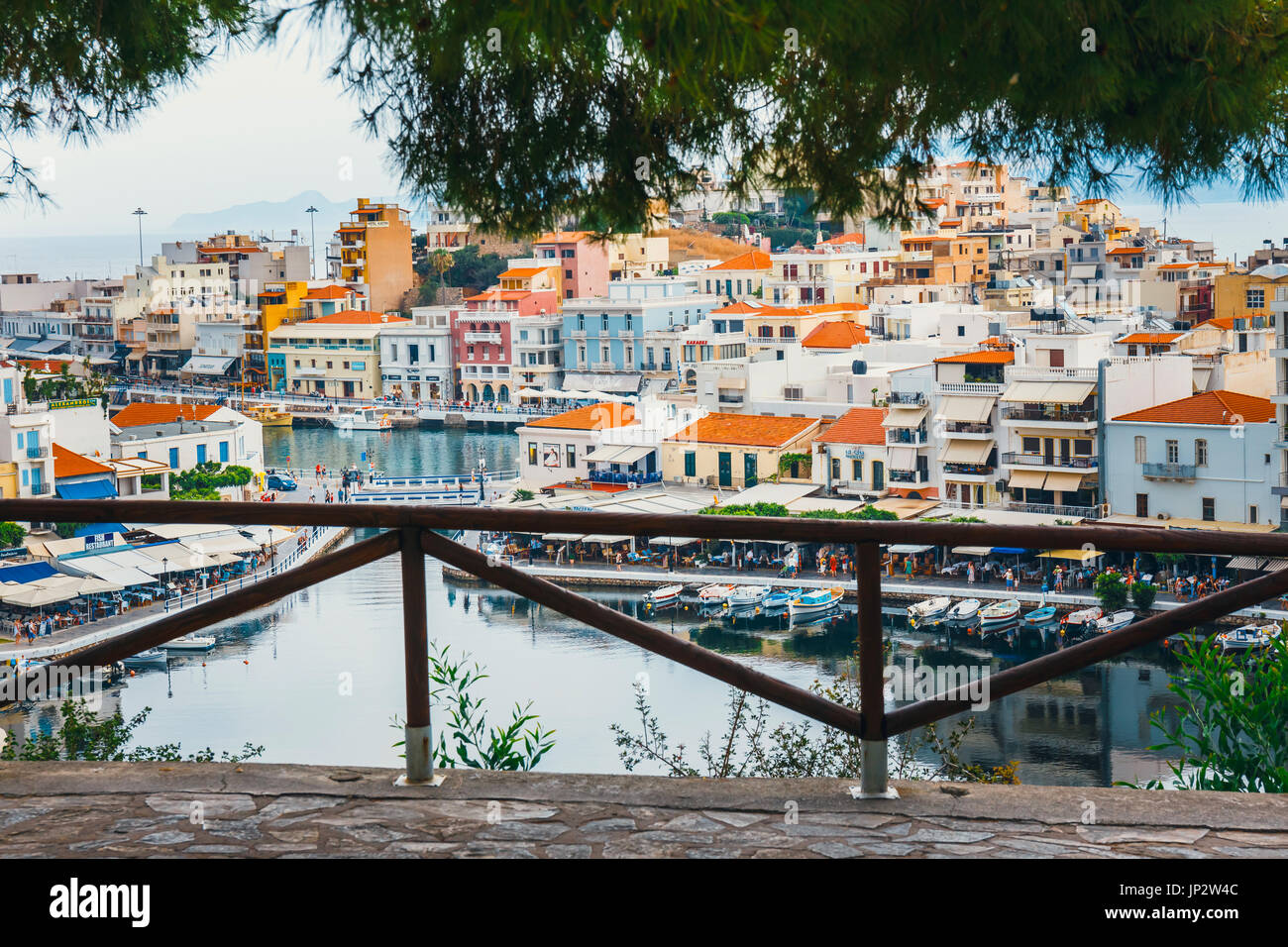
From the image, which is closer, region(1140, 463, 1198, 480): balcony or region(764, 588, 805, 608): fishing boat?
region(764, 588, 805, 608): fishing boat

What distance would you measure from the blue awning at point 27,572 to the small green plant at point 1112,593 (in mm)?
11544

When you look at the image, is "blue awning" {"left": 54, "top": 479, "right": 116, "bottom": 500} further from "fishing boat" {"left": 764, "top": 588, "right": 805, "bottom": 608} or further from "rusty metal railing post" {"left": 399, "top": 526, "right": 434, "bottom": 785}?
"rusty metal railing post" {"left": 399, "top": 526, "right": 434, "bottom": 785}

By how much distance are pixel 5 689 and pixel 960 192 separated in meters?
44.2

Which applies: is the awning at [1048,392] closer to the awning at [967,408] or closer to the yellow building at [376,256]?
the awning at [967,408]

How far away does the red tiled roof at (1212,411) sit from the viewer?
15.8m

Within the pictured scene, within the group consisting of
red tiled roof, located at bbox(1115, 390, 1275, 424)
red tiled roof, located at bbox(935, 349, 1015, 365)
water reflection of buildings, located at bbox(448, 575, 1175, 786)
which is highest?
red tiled roof, located at bbox(935, 349, 1015, 365)

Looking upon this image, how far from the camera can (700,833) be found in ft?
4.77

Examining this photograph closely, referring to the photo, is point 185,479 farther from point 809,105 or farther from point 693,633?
point 809,105

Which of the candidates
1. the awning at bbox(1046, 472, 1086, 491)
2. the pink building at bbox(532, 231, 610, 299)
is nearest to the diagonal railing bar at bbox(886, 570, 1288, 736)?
the awning at bbox(1046, 472, 1086, 491)

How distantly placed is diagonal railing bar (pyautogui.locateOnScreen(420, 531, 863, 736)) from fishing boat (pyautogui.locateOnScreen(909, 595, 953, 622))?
542 inches

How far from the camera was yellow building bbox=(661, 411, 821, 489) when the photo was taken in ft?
69.6

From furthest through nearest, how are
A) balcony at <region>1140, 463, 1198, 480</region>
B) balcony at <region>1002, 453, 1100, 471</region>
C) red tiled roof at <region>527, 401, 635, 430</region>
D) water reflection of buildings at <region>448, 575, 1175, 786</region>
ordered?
red tiled roof at <region>527, 401, 635, 430</region>
balcony at <region>1002, 453, 1100, 471</region>
balcony at <region>1140, 463, 1198, 480</region>
water reflection of buildings at <region>448, 575, 1175, 786</region>
